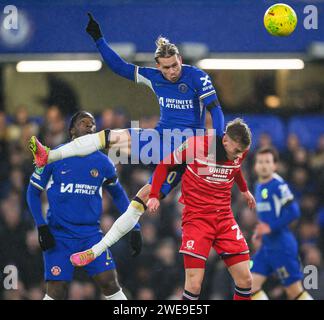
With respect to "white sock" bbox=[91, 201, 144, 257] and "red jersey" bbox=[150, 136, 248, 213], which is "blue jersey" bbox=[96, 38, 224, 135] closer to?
"red jersey" bbox=[150, 136, 248, 213]

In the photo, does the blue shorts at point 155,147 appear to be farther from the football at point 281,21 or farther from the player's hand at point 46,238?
the football at point 281,21

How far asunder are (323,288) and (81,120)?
3.94m

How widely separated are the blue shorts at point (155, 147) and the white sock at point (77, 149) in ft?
1.15

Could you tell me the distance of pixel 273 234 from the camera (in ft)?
36.3

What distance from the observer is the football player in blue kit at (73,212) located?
29.9 ft

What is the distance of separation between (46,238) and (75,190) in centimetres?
52

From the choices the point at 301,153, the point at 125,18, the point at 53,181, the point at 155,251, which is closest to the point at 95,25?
the point at 53,181

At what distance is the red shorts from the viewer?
859 centimetres

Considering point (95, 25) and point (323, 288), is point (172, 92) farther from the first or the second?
point (323, 288)

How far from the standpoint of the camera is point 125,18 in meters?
11.4

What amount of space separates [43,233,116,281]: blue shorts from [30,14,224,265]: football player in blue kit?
4.1 inches

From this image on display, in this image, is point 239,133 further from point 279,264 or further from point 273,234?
point 279,264
